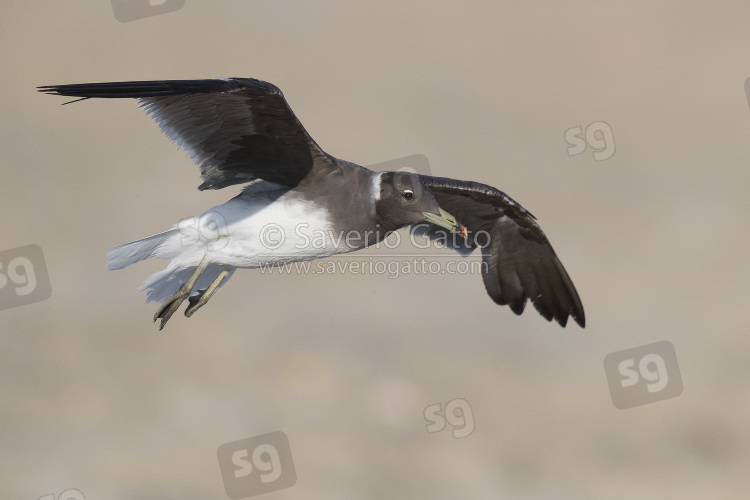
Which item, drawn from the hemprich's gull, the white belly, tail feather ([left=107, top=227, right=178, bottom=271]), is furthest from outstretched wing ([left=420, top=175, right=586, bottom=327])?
tail feather ([left=107, top=227, right=178, bottom=271])

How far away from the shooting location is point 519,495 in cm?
1684

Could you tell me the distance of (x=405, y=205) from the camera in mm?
9281

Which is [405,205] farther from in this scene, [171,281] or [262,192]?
[171,281]

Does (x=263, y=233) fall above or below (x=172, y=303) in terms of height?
above

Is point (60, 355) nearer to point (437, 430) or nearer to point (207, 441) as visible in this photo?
point (207, 441)

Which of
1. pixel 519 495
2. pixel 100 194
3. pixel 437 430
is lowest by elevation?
pixel 519 495

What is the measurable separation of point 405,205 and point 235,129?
1.51m

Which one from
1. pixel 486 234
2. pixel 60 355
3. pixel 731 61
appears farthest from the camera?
pixel 731 61

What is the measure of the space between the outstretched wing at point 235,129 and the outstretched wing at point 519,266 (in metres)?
2.20

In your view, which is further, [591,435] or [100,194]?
[100,194]

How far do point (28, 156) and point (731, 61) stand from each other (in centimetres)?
1361

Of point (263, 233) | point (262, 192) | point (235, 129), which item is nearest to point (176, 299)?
point (263, 233)

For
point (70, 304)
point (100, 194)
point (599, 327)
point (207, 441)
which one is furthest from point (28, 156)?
point (599, 327)

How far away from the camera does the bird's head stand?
9266 millimetres
